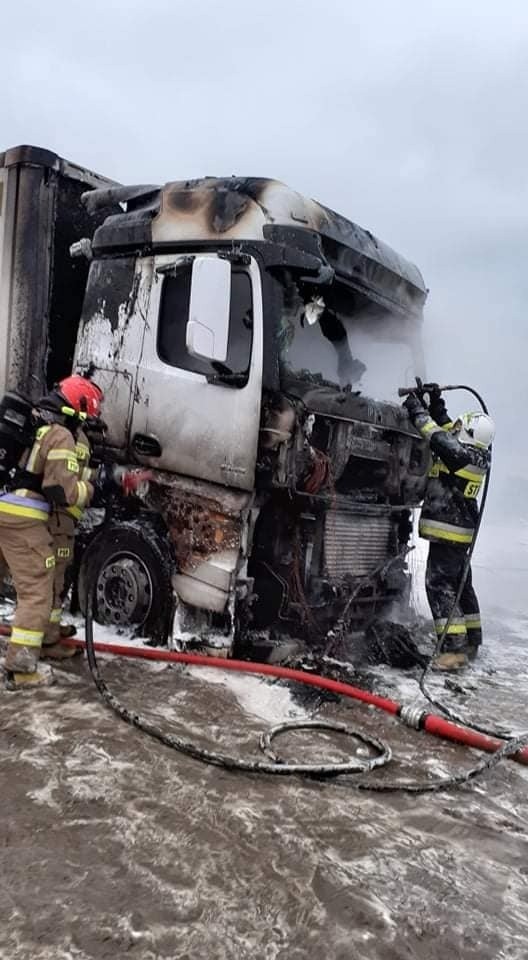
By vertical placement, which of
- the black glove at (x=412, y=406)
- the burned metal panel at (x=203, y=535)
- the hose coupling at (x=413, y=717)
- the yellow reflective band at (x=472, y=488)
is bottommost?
the hose coupling at (x=413, y=717)

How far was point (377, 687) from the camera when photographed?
456 centimetres

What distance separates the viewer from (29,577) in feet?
13.2

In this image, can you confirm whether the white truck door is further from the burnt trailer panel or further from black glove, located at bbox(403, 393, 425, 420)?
black glove, located at bbox(403, 393, 425, 420)

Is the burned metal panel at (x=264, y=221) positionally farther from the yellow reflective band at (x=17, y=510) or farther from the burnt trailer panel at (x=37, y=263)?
the yellow reflective band at (x=17, y=510)

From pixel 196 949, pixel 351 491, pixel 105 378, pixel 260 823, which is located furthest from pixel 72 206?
pixel 196 949

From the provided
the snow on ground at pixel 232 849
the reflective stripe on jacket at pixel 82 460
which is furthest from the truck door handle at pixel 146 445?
the snow on ground at pixel 232 849

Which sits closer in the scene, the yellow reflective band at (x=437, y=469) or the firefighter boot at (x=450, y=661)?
the firefighter boot at (x=450, y=661)

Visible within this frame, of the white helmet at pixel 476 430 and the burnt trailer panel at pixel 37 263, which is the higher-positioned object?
the burnt trailer panel at pixel 37 263

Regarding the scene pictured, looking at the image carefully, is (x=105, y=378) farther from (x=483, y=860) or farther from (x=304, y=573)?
(x=483, y=860)

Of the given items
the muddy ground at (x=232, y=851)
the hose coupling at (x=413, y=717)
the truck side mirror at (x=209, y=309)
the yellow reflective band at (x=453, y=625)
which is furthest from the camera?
the yellow reflective band at (x=453, y=625)

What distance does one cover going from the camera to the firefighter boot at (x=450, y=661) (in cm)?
520

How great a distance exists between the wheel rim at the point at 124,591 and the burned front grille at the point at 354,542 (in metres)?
1.19

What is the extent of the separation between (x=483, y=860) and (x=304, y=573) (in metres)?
2.20

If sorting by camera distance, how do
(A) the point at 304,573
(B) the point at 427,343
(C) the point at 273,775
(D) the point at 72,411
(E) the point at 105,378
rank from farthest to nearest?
1. (B) the point at 427,343
2. (E) the point at 105,378
3. (A) the point at 304,573
4. (D) the point at 72,411
5. (C) the point at 273,775
